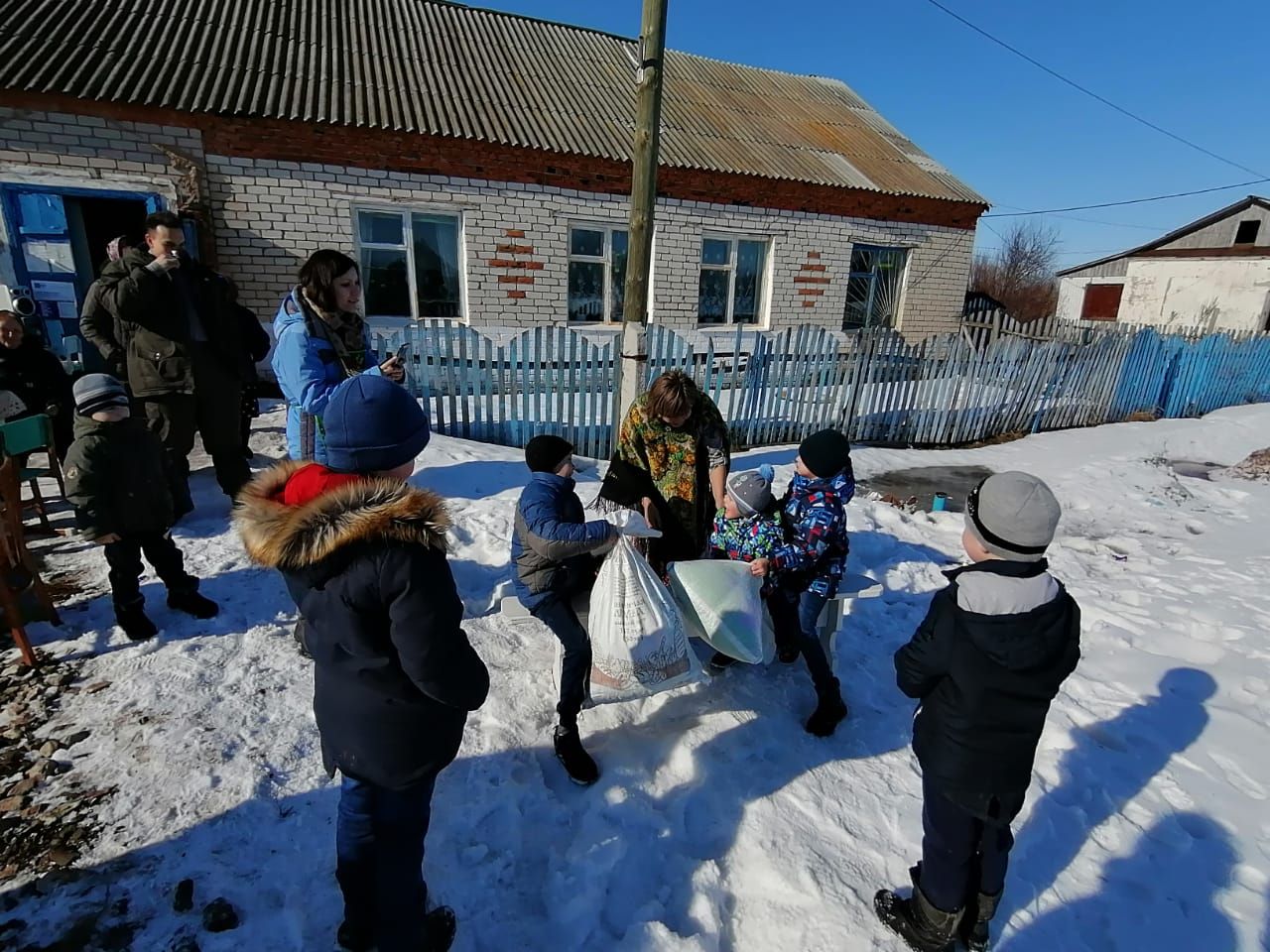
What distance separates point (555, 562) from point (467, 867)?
1000mm

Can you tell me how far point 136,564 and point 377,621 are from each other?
7.39ft

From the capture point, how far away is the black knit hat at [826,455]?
253cm

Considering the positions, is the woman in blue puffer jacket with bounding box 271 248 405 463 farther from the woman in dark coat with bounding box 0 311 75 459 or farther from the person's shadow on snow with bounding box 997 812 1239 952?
the person's shadow on snow with bounding box 997 812 1239 952

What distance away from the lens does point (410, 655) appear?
1.38 m

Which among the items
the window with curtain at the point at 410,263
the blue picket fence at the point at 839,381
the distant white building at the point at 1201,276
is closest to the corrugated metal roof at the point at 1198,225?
the distant white building at the point at 1201,276

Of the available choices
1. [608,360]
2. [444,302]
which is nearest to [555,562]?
[608,360]

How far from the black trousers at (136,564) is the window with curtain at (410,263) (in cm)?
650

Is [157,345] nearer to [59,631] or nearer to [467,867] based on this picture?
[59,631]

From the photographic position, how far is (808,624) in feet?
8.73

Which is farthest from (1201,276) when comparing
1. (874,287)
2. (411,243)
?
(411,243)

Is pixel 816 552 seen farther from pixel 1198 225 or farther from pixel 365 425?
pixel 1198 225

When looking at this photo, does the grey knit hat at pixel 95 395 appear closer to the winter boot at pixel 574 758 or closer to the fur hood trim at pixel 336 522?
the fur hood trim at pixel 336 522

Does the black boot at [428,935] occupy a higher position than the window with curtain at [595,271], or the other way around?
the window with curtain at [595,271]

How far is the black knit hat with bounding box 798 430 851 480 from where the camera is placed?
253 cm
